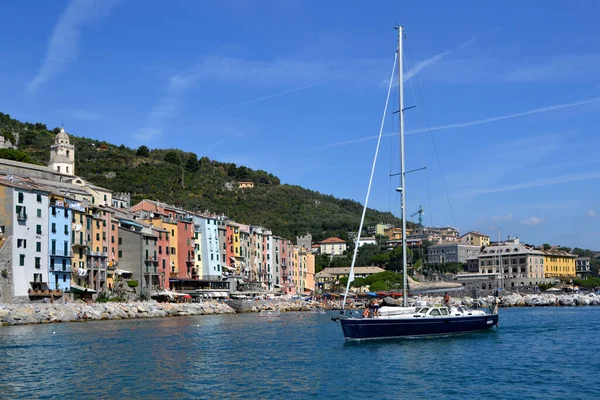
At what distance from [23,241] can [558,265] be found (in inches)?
5663

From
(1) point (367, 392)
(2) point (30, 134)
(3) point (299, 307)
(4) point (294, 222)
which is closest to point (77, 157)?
(2) point (30, 134)

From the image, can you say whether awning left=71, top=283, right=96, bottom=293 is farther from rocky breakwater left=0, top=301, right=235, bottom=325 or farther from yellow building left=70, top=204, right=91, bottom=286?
rocky breakwater left=0, top=301, right=235, bottom=325

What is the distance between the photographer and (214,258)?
109m

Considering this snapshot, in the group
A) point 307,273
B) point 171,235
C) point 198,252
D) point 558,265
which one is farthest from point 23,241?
point 558,265

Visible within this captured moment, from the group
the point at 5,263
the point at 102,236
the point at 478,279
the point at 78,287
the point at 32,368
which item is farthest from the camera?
the point at 478,279

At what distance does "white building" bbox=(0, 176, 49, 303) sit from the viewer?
66750mm

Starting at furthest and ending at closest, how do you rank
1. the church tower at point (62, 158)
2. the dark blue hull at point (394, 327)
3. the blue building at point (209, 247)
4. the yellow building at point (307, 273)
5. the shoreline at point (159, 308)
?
the yellow building at point (307, 273) → the church tower at point (62, 158) → the blue building at point (209, 247) → the shoreline at point (159, 308) → the dark blue hull at point (394, 327)

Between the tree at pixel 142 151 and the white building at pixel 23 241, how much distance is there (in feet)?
394

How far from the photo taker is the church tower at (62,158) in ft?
374

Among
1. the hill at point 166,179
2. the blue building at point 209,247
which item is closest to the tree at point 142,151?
the hill at point 166,179

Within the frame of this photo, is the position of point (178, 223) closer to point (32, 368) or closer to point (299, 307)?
point (299, 307)

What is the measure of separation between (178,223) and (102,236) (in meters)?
18.2

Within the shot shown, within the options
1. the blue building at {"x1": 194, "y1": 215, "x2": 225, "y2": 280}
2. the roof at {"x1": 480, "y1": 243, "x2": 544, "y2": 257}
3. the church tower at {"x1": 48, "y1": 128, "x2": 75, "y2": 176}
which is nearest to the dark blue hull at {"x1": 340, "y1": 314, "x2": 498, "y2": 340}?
the blue building at {"x1": 194, "y1": 215, "x2": 225, "y2": 280}

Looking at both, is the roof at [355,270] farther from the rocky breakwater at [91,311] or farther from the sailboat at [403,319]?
the sailboat at [403,319]
